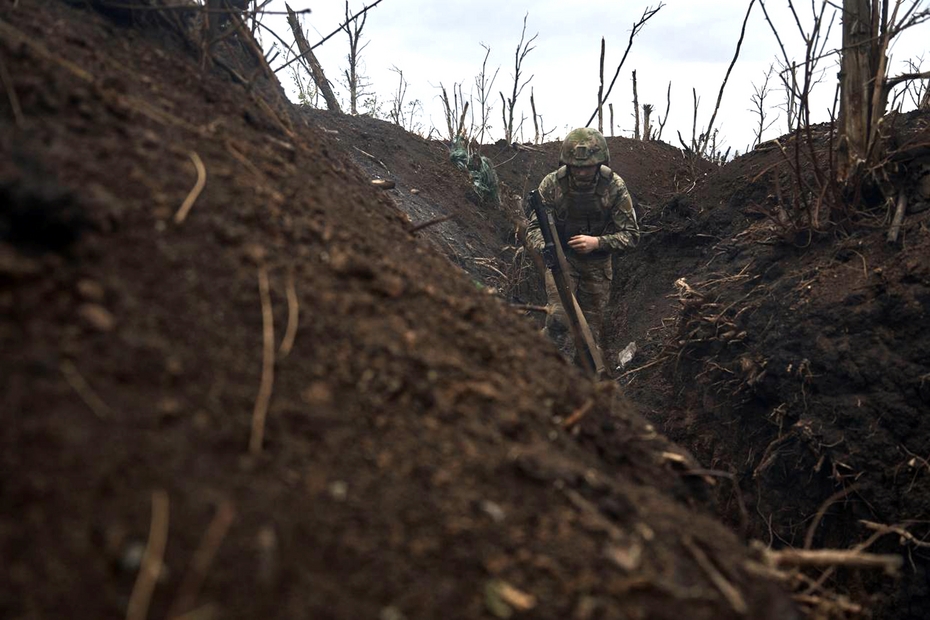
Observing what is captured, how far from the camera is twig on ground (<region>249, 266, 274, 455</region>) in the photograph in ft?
3.64

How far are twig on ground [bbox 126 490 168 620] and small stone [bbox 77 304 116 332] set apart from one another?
1.04 feet

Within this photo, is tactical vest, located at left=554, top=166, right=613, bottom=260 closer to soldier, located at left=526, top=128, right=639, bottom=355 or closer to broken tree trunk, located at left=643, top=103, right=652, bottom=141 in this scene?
soldier, located at left=526, top=128, right=639, bottom=355

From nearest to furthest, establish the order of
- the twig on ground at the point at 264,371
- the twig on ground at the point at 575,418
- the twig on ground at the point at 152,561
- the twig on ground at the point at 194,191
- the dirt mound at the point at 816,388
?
the twig on ground at the point at 152,561 → the twig on ground at the point at 264,371 → the twig on ground at the point at 194,191 → the twig on ground at the point at 575,418 → the dirt mound at the point at 816,388

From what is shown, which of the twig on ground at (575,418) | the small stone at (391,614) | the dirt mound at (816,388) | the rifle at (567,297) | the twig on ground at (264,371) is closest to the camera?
the small stone at (391,614)

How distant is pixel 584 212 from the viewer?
5.65m

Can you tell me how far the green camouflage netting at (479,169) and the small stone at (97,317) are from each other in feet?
26.1

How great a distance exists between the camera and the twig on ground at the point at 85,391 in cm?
102

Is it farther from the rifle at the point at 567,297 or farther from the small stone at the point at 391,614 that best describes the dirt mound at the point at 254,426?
the rifle at the point at 567,297

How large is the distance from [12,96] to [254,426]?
941 mm

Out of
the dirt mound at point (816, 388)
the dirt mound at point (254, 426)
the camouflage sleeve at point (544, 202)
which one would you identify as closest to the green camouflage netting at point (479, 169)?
the camouflage sleeve at point (544, 202)

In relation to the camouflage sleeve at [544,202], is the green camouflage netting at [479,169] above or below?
above

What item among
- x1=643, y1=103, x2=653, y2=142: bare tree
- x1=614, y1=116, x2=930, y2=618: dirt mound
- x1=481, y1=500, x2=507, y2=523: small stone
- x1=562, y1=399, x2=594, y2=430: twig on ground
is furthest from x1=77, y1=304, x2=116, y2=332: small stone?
x1=643, y1=103, x2=653, y2=142: bare tree

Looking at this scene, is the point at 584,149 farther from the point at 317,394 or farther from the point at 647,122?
the point at 647,122

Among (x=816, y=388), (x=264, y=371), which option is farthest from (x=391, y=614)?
(x=816, y=388)
